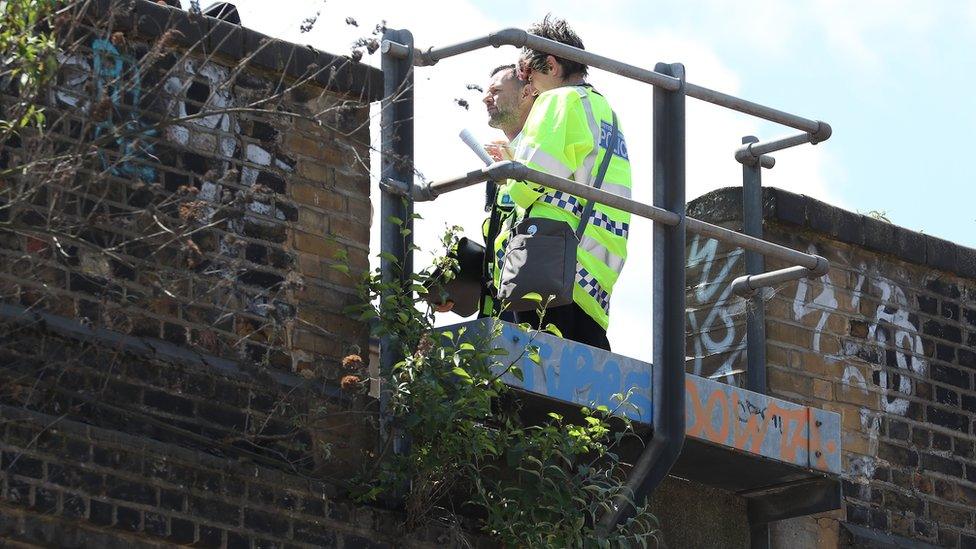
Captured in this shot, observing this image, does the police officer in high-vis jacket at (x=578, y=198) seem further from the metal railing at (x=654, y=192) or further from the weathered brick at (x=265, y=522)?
the weathered brick at (x=265, y=522)

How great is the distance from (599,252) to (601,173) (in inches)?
11.1

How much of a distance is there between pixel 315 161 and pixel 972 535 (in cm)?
340

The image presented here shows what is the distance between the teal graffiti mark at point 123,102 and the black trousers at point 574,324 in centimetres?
149

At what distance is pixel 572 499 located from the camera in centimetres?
708

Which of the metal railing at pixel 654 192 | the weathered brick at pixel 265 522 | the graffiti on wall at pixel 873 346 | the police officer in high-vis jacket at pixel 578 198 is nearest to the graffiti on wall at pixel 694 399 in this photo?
the metal railing at pixel 654 192

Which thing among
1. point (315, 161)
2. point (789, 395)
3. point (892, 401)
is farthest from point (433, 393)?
point (892, 401)

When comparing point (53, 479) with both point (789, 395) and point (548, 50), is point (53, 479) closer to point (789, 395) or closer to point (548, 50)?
point (548, 50)

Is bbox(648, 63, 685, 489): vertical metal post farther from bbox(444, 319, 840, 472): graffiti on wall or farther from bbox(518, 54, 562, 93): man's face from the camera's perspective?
bbox(518, 54, 562, 93): man's face

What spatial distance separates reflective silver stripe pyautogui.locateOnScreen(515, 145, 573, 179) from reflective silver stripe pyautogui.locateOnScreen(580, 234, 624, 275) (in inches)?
10.3

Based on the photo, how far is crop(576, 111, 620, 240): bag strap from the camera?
290 inches

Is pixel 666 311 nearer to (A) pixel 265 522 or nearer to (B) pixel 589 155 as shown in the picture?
(B) pixel 589 155

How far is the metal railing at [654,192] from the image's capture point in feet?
23.6

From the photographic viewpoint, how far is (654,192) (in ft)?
Result: 24.9

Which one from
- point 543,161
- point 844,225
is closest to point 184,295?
point 543,161
